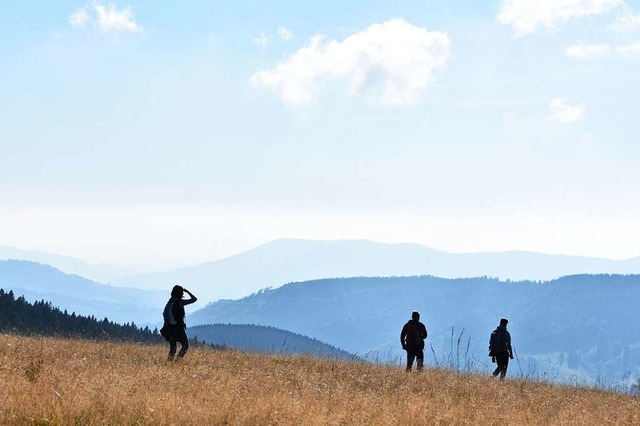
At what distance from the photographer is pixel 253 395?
1267 cm

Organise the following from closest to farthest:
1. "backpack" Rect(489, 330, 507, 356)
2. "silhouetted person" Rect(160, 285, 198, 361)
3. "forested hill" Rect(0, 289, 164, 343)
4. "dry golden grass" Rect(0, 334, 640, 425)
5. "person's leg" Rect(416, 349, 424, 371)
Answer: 1. "dry golden grass" Rect(0, 334, 640, 425)
2. "silhouetted person" Rect(160, 285, 198, 361)
3. "person's leg" Rect(416, 349, 424, 371)
4. "backpack" Rect(489, 330, 507, 356)
5. "forested hill" Rect(0, 289, 164, 343)

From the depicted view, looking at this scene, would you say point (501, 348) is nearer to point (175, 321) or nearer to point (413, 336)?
point (413, 336)

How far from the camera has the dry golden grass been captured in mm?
10539

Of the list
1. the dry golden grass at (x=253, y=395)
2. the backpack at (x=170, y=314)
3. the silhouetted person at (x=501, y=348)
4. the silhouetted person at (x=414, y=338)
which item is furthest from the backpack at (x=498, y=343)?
the backpack at (x=170, y=314)

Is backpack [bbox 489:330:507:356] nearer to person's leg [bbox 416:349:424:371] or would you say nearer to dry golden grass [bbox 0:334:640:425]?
person's leg [bbox 416:349:424:371]

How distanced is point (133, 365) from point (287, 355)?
7.82m

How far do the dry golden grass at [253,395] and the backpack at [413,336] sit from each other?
Answer: 2.38m

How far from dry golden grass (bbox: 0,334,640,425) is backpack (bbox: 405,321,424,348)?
2.38 metres

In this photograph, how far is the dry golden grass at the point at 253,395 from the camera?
10.5 meters

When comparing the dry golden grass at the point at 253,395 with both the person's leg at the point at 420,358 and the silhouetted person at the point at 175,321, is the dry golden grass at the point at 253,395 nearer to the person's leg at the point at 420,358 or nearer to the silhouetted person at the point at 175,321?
the silhouetted person at the point at 175,321

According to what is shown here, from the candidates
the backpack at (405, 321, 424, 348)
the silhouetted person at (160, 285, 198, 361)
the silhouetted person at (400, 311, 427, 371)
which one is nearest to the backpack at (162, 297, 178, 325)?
the silhouetted person at (160, 285, 198, 361)

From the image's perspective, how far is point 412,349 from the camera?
22750 mm

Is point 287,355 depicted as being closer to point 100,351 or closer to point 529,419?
point 100,351

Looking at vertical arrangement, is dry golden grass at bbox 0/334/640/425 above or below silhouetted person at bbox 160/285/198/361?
below
